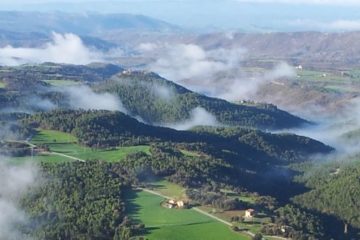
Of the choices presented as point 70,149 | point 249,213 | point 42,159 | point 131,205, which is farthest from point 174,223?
point 70,149

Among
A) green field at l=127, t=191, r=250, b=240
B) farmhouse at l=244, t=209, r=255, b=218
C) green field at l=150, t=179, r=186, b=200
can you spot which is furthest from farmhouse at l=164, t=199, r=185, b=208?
farmhouse at l=244, t=209, r=255, b=218

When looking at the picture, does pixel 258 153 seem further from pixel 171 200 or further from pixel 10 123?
pixel 171 200

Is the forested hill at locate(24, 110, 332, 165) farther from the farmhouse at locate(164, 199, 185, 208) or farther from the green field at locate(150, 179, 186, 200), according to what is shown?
the farmhouse at locate(164, 199, 185, 208)

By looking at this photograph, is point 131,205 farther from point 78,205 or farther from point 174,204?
point 78,205

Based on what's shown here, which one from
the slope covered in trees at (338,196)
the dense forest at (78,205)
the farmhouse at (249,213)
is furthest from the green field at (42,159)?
the slope covered in trees at (338,196)

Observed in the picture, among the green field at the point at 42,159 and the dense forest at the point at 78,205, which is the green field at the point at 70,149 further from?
the dense forest at the point at 78,205

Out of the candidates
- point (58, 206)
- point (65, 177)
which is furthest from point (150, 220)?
point (65, 177)
